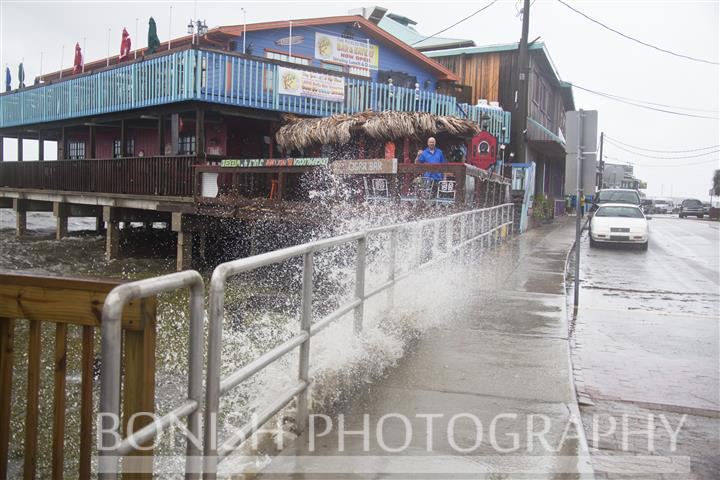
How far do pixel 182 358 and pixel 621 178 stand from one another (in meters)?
57.8

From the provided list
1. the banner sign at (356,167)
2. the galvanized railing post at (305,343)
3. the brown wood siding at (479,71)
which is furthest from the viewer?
the brown wood siding at (479,71)

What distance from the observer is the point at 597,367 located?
6000mm

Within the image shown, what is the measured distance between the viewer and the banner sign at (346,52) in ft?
74.6

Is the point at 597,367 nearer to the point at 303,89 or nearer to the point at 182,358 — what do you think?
the point at 182,358

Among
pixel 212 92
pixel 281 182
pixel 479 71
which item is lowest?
pixel 281 182

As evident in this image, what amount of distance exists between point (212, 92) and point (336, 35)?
7.52m

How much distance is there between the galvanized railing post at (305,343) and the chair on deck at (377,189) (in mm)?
9011

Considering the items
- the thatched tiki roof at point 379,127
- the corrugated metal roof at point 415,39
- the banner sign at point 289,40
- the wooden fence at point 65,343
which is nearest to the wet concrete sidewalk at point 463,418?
the wooden fence at point 65,343

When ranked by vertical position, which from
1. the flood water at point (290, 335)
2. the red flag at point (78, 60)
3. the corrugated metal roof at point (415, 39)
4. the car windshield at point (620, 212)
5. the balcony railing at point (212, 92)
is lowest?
the flood water at point (290, 335)

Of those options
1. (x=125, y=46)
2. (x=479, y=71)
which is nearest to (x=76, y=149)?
(x=125, y=46)

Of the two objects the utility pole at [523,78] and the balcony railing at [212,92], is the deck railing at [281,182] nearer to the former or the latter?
the balcony railing at [212,92]

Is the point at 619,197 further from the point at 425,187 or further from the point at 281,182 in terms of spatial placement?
the point at 281,182

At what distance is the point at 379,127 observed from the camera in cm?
1708

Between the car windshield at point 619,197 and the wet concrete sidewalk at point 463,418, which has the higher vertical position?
the car windshield at point 619,197
